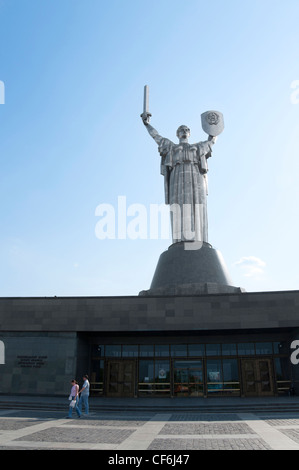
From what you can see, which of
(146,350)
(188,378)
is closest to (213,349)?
(188,378)

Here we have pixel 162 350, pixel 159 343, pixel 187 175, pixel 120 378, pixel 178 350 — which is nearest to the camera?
pixel 120 378

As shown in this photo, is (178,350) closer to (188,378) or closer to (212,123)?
(188,378)

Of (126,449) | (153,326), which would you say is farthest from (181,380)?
(126,449)

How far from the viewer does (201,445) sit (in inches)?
324

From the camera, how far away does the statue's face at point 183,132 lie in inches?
1116

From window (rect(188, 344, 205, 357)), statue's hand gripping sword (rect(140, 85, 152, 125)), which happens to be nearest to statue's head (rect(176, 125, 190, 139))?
statue's hand gripping sword (rect(140, 85, 152, 125))

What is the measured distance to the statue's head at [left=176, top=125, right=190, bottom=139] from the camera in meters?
28.3

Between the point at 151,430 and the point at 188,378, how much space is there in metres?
11.1

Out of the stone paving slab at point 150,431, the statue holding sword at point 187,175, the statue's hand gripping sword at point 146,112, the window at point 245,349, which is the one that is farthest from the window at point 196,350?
the statue's hand gripping sword at point 146,112

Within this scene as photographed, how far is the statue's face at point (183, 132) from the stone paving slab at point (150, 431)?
20096mm

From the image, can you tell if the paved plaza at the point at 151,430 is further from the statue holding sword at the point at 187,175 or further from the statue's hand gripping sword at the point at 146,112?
the statue's hand gripping sword at the point at 146,112

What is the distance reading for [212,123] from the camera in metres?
28.3

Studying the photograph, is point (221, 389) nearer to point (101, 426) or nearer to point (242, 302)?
point (242, 302)

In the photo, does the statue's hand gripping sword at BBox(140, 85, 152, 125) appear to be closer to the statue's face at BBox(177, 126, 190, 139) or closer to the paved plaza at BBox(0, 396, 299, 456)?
the statue's face at BBox(177, 126, 190, 139)
